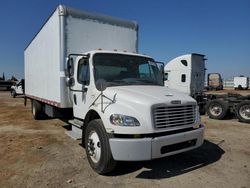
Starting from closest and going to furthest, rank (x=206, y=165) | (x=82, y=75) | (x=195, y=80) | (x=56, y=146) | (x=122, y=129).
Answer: (x=122, y=129) < (x=206, y=165) < (x=82, y=75) < (x=56, y=146) < (x=195, y=80)

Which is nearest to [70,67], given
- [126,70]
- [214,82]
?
[126,70]

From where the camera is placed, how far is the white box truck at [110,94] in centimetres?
430

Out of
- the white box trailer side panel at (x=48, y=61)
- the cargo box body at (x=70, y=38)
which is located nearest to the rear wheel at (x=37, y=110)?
the white box trailer side panel at (x=48, y=61)

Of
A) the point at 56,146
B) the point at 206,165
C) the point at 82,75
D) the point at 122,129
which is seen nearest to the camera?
the point at 122,129

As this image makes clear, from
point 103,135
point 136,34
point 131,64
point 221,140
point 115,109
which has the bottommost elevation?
point 221,140

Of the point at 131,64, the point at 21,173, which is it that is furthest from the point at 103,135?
the point at 131,64

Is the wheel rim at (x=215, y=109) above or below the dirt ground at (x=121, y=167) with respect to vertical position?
above

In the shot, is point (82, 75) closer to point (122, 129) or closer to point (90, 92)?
point (90, 92)

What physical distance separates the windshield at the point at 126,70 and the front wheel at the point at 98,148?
3.53 ft

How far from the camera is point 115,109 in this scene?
4.50 m

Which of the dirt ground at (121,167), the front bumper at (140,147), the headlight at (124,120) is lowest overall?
the dirt ground at (121,167)

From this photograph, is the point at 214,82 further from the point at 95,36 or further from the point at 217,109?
the point at 95,36

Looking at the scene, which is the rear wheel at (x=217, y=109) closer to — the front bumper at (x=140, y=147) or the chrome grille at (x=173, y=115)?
the chrome grille at (x=173, y=115)

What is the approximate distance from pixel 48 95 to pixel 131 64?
11.0 ft
